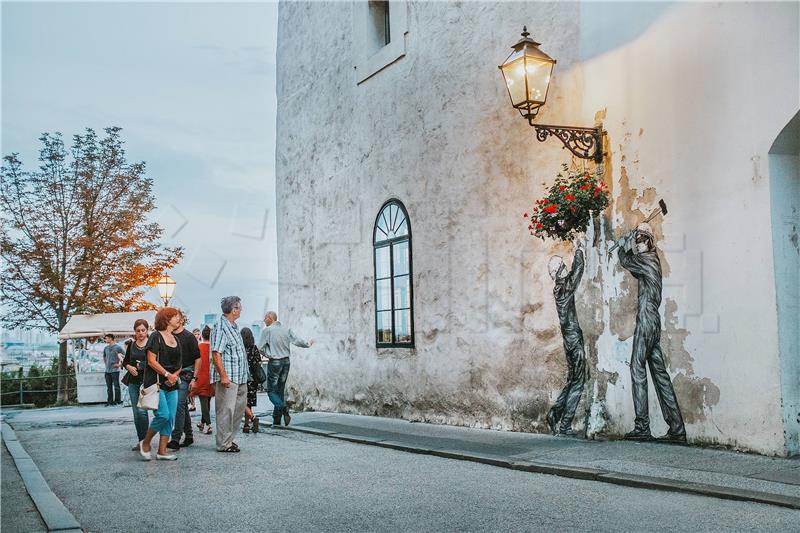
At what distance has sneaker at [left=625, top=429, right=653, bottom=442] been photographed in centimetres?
854

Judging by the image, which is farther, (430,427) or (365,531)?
(430,427)

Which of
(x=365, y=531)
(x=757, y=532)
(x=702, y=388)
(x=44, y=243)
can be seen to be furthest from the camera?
(x=44, y=243)

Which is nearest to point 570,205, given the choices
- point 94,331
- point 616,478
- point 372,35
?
point 616,478

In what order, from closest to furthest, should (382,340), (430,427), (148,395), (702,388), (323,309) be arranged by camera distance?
(702,388), (148,395), (430,427), (382,340), (323,309)

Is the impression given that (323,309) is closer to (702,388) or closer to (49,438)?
(49,438)

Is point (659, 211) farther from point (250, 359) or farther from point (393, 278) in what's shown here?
point (250, 359)

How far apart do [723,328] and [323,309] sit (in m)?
8.66


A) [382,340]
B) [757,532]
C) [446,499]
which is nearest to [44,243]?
[382,340]

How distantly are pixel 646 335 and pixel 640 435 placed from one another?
1.02 metres

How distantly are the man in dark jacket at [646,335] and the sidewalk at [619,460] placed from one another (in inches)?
14.2

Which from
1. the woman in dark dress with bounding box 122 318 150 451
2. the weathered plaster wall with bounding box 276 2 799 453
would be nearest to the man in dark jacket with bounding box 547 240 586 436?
the weathered plaster wall with bounding box 276 2 799 453

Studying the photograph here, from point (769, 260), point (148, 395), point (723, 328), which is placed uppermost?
point (769, 260)

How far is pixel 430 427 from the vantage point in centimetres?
1156

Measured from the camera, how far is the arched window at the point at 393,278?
12.8m
